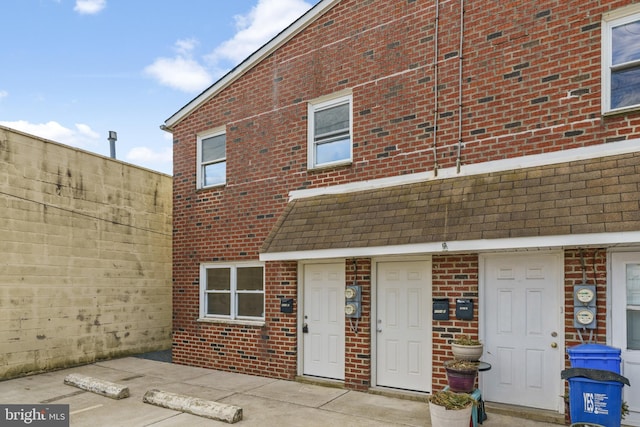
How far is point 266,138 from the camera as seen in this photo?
933cm

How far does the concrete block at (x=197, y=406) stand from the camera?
6.21 metres

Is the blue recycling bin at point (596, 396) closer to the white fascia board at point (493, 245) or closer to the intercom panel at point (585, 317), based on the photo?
the intercom panel at point (585, 317)

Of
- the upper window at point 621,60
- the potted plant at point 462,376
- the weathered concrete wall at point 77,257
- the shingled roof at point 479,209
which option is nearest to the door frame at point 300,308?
the shingled roof at point 479,209

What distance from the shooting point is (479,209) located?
6277 mm

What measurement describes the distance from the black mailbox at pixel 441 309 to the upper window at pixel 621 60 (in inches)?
133

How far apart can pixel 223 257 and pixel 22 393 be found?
13.8 feet

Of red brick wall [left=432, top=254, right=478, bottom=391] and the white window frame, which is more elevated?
the white window frame

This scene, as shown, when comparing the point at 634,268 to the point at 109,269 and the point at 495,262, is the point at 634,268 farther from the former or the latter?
the point at 109,269

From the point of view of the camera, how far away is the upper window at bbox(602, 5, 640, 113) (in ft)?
19.2

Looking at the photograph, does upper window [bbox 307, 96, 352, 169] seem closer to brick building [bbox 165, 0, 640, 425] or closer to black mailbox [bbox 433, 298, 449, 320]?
brick building [bbox 165, 0, 640, 425]

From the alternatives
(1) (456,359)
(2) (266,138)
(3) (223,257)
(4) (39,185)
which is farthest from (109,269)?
(1) (456,359)

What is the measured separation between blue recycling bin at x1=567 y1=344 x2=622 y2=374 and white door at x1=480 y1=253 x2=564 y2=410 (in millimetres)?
756

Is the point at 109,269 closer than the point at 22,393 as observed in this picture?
No

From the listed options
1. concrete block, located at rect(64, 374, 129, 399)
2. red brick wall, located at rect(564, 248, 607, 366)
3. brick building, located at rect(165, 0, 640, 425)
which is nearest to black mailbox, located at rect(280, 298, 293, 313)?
brick building, located at rect(165, 0, 640, 425)
